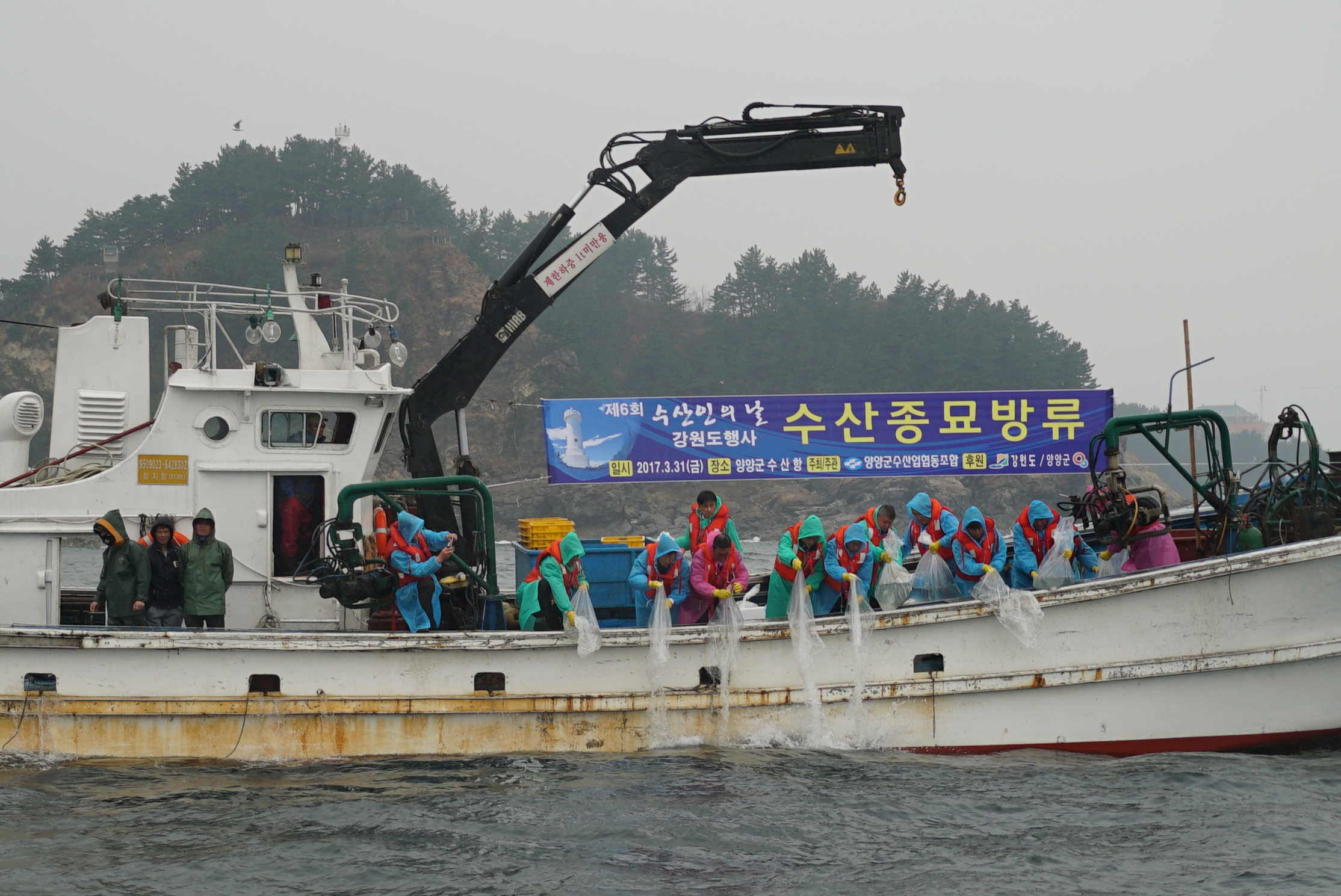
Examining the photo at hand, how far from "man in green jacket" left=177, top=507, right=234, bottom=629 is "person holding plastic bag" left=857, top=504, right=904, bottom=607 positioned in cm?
490

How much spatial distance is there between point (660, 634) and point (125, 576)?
404 centimetres

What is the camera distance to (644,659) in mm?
8641

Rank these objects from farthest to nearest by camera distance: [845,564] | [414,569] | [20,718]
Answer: [845,564]
[414,569]
[20,718]

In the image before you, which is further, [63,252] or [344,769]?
[63,252]

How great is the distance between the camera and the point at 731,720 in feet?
28.5

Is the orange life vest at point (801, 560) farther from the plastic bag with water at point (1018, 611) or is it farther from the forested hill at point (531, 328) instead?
the forested hill at point (531, 328)

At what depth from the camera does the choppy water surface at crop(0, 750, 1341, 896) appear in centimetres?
642

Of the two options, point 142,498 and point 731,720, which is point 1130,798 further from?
point 142,498

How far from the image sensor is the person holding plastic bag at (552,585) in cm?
868

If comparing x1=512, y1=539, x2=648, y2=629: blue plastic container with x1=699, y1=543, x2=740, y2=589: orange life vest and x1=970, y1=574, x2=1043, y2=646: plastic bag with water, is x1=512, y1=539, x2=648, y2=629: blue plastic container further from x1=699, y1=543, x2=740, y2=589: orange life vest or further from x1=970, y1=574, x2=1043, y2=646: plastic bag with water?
x1=970, y1=574, x2=1043, y2=646: plastic bag with water

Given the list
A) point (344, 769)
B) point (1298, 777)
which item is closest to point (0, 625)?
point (344, 769)

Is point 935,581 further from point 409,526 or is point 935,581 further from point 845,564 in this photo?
point 409,526

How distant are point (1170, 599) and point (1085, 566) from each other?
85 centimetres

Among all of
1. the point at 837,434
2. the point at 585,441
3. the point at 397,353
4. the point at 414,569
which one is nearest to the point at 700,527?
the point at 414,569
